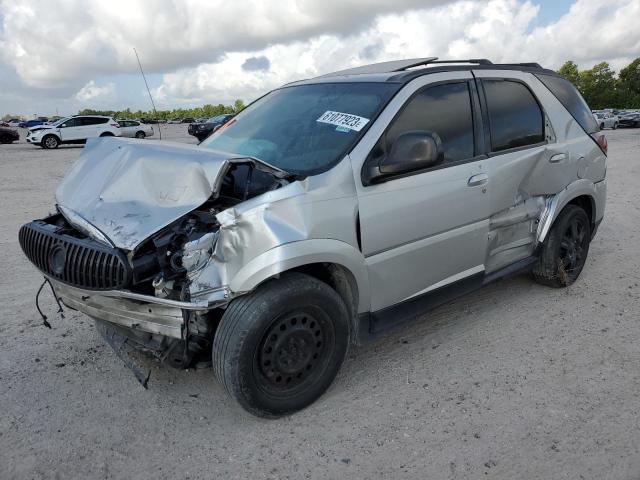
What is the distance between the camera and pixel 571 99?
4.56 m

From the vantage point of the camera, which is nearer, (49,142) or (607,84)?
(49,142)

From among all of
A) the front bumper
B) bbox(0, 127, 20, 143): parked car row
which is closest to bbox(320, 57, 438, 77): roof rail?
the front bumper

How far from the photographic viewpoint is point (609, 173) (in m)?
12.0

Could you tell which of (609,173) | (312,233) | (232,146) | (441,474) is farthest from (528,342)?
(609,173)

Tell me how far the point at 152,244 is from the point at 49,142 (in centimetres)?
2560

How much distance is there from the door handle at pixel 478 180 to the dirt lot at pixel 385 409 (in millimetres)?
1158

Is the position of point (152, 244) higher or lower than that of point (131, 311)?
higher

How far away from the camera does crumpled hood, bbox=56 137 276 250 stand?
2.58 metres

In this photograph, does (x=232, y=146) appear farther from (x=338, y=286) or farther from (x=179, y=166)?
(x=338, y=286)

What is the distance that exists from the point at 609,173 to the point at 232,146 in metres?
11.2

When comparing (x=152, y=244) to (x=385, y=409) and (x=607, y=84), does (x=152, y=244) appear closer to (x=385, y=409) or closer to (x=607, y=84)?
(x=385, y=409)

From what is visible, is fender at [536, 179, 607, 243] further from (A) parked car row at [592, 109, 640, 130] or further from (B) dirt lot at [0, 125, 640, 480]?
(A) parked car row at [592, 109, 640, 130]

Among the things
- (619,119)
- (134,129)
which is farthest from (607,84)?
(134,129)

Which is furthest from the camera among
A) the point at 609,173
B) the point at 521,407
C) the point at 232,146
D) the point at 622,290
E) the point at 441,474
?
the point at 609,173
